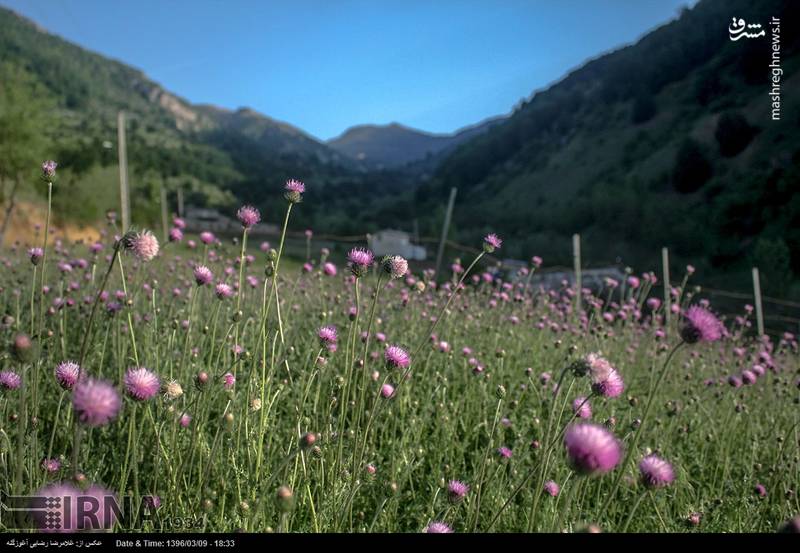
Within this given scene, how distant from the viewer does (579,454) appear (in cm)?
115

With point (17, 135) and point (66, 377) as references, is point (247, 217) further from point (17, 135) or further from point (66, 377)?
point (17, 135)

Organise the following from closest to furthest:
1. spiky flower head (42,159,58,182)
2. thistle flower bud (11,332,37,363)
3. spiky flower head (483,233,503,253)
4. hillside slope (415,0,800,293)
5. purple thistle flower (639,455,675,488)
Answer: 1. thistle flower bud (11,332,37,363)
2. purple thistle flower (639,455,675,488)
3. spiky flower head (42,159,58,182)
4. spiky flower head (483,233,503,253)
5. hillside slope (415,0,800,293)

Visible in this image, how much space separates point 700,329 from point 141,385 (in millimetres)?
1690

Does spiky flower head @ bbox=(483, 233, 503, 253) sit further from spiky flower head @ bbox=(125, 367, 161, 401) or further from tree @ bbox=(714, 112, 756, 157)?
tree @ bbox=(714, 112, 756, 157)

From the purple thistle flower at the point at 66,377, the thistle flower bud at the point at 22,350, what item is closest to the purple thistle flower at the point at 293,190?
the purple thistle flower at the point at 66,377

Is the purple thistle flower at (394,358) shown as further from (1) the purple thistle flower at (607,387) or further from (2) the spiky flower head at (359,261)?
(1) the purple thistle flower at (607,387)

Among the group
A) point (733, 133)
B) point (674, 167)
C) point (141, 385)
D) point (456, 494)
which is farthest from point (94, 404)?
point (674, 167)

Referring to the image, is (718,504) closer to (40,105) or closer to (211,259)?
(211,259)

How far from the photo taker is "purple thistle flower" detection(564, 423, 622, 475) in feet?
3.71

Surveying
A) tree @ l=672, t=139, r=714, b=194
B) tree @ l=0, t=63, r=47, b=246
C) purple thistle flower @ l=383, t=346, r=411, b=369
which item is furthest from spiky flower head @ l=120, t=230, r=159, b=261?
tree @ l=672, t=139, r=714, b=194

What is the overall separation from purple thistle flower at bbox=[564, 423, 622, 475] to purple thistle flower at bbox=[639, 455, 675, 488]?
0.99 feet

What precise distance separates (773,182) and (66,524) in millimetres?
35255
